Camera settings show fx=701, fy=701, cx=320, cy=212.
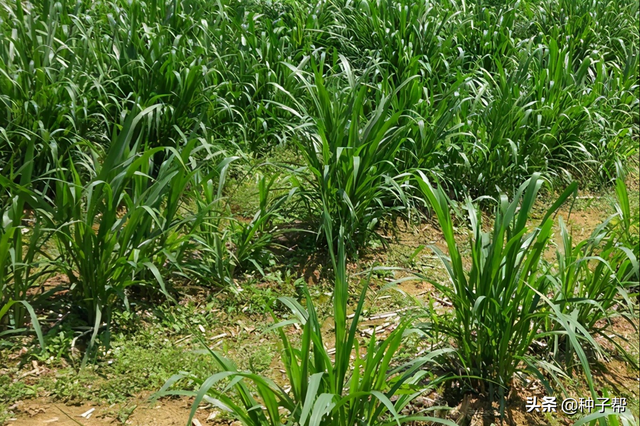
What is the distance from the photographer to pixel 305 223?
3521 mm

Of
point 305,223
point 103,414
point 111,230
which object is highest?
point 111,230

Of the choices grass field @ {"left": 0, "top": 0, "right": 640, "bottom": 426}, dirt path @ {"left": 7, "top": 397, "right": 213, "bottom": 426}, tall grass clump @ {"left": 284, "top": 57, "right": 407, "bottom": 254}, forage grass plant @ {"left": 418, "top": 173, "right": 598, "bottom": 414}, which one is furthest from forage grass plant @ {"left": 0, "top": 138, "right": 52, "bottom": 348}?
forage grass plant @ {"left": 418, "top": 173, "right": 598, "bottom": 414}

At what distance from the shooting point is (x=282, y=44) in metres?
4.43

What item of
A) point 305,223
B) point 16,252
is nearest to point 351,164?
point 305,223

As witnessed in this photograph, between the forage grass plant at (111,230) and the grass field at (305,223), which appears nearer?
the grass field at (305,223)

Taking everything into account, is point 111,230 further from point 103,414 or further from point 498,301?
point 498,301

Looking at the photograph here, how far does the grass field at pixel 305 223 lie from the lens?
2402 millimetres

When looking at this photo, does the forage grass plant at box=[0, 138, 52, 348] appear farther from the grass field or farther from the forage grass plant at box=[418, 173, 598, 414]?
the forage grass plant at box=[418, 173, 598, 414]

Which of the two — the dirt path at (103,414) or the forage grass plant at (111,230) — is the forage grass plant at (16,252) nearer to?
the forage grass plant at (111,230)

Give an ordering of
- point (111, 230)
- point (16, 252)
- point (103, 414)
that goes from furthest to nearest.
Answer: point (111, 230), point (16, 252), point (103, 414)

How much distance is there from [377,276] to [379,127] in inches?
27.8

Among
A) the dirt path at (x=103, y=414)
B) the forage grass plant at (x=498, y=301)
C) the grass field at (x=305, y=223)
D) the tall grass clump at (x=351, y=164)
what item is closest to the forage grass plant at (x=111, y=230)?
the grass field at (x=305, y=223)

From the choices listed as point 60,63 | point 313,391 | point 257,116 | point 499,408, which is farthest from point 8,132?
point 499,408

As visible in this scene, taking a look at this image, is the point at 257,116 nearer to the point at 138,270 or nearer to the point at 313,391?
the point at 138,270
